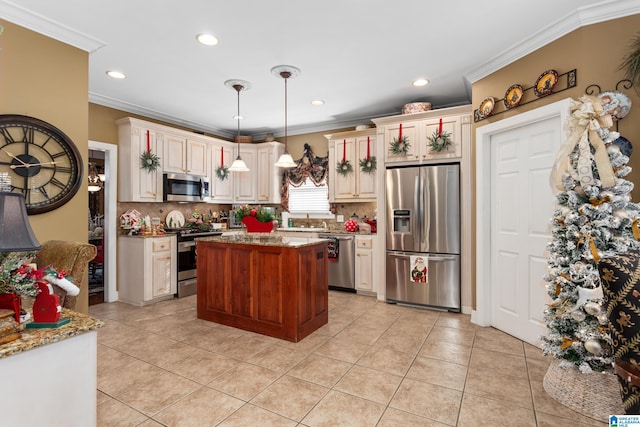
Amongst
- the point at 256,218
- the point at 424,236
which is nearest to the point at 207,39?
the point at 256,218

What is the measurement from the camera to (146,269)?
174 inches

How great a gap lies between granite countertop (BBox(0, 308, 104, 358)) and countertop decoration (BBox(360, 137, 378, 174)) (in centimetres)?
419

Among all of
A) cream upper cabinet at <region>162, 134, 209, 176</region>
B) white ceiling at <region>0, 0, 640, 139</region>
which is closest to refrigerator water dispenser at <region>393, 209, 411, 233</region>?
white ceiling at <region>0, 0, 640, 139</region>

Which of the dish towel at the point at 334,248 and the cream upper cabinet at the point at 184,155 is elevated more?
the cream upper cabinet at the point at 184,155

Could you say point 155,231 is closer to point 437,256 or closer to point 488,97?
point 437,256

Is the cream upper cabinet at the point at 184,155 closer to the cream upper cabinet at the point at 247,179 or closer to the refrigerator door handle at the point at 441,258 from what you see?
the cream upper cabinet at the point at 247,179

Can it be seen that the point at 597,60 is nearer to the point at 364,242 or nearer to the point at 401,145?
the point at 401,145

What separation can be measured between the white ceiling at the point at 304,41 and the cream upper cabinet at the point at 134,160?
378mm

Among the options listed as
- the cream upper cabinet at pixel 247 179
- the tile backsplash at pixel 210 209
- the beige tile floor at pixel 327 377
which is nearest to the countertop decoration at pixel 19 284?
the beige tile floor at pixel 327 377

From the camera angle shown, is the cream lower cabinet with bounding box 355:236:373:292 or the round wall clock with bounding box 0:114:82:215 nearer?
the round wall clock with bounding box 0:114:82:215

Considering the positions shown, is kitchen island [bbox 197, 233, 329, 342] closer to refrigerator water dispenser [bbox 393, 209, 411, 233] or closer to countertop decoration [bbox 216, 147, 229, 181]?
refrigerator water dispenser [bbox 393, 209, 411, 233]

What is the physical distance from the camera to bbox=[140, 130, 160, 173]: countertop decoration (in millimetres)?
4672

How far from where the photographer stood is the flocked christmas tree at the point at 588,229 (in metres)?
2.04

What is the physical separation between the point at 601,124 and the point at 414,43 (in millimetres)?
1680
